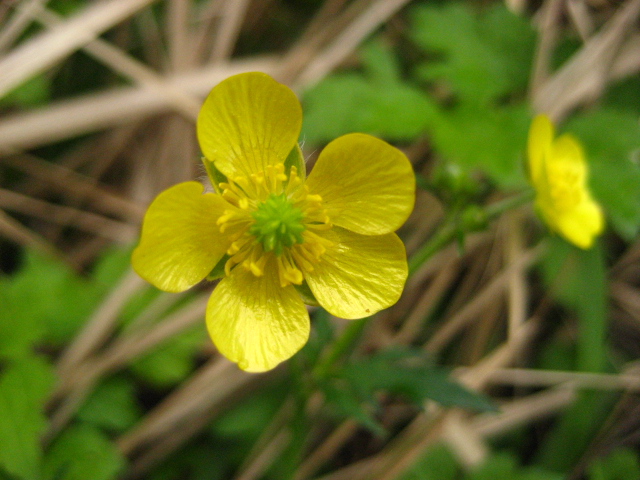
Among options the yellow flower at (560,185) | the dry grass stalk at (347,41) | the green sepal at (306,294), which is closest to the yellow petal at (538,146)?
the yellow flower at (560,185)

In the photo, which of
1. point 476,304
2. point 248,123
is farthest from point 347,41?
point 248,123

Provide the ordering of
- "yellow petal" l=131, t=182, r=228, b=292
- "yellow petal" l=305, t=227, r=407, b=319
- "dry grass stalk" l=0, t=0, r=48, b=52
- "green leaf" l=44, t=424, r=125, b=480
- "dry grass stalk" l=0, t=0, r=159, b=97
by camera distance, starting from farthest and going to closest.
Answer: "dry grass stalk" l=0, t=0, r=48, b=52 < "dry grass stalk" l=0, t=0, r=159, b=97 < "green leaf" l=44, t=424, r=125, b=480 < "yellow petal" l=305, t=227, r=407, b=319 < "yellow petal" l=131, t=182, r=228, b=292

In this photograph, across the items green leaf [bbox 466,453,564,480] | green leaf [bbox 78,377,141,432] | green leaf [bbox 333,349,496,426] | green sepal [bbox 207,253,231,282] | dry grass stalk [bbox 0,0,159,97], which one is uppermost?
dry grass stalk [bbox 0,0,159,97]

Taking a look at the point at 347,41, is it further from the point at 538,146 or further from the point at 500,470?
the point at 500,470

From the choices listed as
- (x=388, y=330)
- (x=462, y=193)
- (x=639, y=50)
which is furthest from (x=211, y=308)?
(x=639, y=50)

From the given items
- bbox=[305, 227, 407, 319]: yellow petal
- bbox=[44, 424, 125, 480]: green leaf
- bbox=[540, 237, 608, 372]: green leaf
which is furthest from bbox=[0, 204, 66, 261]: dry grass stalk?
bbox=[540, 237, 608, 372]: green leaf

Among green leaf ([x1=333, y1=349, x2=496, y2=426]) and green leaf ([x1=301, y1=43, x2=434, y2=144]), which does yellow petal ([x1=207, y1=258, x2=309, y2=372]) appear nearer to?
green leaf ([x1=333, y1=349, x2=496, y2=426])

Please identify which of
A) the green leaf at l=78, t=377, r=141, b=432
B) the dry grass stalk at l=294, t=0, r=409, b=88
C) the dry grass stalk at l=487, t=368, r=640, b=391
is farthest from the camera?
the dry grass stalk at l=294, t=0, r=409, b=88
